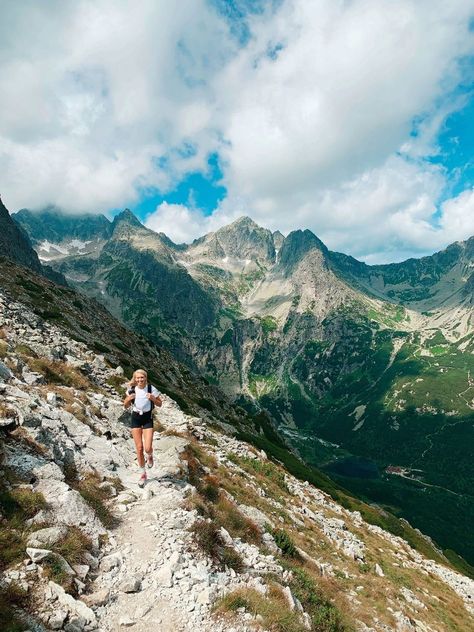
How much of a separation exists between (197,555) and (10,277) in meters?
74.0

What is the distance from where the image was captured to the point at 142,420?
56.9 ft

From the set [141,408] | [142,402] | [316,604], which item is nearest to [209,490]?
[141,408]

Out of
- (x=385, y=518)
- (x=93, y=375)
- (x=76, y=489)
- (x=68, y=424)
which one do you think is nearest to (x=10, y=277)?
(x=93, y=375)

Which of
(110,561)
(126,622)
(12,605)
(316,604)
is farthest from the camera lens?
(316,604)

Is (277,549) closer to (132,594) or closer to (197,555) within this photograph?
(197,555)

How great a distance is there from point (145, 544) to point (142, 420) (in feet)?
18.6

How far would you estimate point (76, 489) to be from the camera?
14.3m

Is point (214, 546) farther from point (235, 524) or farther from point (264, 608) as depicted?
point (235, 524)

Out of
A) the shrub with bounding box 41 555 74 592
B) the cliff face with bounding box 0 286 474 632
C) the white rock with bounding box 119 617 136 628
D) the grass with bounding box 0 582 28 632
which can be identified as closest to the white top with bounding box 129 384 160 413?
the cliff face with bounding box 0 286 474 632

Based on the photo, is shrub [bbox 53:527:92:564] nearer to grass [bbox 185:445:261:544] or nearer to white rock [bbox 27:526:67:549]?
white rock [bbox 27:526:67:549]

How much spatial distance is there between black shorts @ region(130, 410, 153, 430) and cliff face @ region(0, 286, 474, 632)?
2409 mm

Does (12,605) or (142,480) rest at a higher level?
(142,480)

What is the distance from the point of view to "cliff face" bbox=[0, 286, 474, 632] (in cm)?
991

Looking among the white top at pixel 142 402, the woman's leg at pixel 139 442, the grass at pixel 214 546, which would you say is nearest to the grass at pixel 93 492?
the woman's leg at pixel 139 442
